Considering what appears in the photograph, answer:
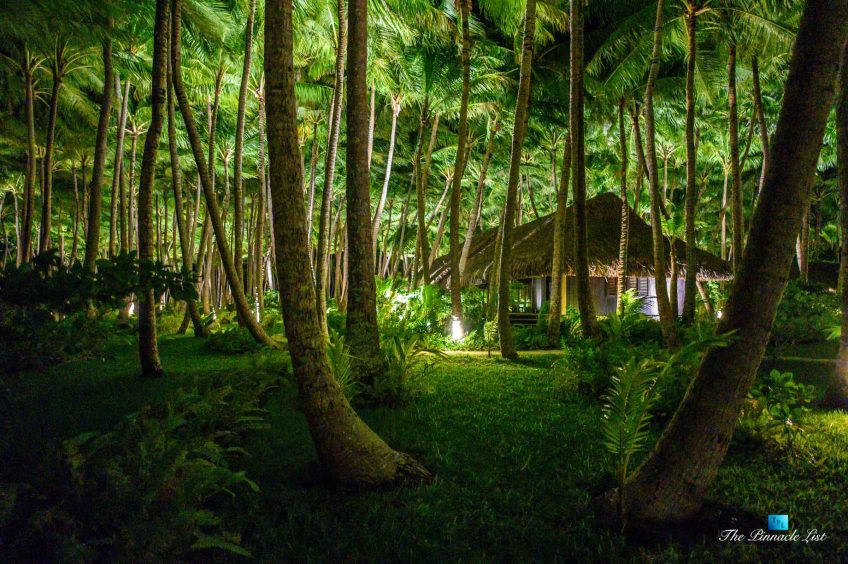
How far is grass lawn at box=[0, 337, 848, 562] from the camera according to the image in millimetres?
2965

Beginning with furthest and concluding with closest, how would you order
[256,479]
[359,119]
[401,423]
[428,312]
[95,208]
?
[428,312], [95,208], [359,119], [401,423], [256,479]

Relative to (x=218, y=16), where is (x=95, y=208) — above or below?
below

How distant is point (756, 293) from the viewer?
3.00 m

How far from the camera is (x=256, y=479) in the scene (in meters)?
3.87

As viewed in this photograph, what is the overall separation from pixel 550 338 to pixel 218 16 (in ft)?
39.9

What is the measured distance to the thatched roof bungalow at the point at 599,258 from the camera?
17.2 m

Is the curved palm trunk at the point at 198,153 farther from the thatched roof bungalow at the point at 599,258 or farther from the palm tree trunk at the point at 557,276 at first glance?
the thatched roof bungalow at the point at 599,258

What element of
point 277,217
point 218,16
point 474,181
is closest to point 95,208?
point 218,16

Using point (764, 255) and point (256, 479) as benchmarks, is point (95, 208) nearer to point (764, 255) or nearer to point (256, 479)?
point (256, 479)

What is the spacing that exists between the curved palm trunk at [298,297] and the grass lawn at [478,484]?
0.29 metres

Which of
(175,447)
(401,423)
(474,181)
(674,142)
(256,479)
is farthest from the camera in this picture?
(474,181)

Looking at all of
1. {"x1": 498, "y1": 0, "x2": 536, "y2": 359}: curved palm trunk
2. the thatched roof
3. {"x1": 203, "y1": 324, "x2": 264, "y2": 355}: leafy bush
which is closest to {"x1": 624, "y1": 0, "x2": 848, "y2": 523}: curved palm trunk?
{"x1": 498, "y1": 0, "x2": 536, "y2": 359}: curved palm trunk

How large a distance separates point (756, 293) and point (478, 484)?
8.35 ft

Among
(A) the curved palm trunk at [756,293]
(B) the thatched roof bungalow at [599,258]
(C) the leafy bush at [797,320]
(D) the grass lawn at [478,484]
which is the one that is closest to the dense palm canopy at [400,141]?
(A) the curved palm trunk at [756,293]
